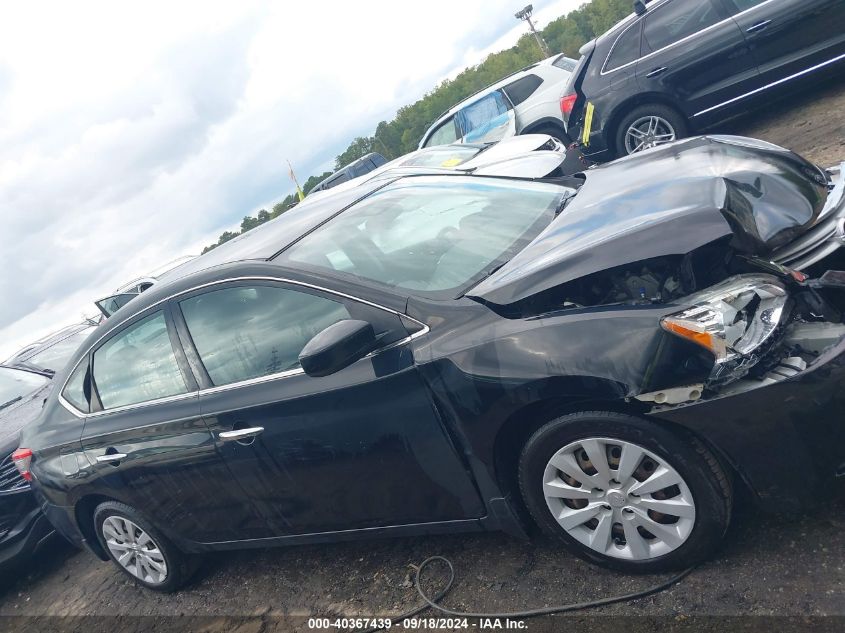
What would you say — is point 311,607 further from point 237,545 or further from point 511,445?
point 511,445

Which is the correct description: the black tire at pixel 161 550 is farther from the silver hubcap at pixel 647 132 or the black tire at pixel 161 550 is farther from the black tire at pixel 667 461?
the silver hubcap at pixel 647 132

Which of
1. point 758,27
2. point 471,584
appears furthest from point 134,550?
point 758,27

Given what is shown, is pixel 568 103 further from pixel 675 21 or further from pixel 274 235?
pixel 274 235

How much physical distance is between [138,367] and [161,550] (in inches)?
44.4

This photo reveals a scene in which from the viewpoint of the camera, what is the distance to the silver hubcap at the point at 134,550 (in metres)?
4.21

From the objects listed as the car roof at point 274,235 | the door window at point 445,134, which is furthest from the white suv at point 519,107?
the car roof at point 274,235

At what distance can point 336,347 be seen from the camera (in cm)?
266

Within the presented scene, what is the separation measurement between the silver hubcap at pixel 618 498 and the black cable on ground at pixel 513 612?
11 cm

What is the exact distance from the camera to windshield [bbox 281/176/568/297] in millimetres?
3088

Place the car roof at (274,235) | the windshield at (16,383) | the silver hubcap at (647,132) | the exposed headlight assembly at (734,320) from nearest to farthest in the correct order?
the exposed headlight assembly at (734,320) < the car roof at (274,235) < the windshield at (16,383) < the silver hubcap at (647,132)

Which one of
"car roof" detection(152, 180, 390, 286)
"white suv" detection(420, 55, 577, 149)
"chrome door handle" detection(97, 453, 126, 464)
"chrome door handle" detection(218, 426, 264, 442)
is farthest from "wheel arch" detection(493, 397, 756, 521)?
"white suv" detection(420, 55, 577, 149)

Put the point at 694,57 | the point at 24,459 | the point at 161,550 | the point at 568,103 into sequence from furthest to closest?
the point at 568,103
the point at 694,57
the point at 24,459
the point at 161,550

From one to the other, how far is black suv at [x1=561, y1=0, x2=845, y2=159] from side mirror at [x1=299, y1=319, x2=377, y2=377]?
18.1ft

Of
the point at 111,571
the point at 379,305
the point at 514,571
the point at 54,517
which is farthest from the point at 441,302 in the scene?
the point at 111,571
